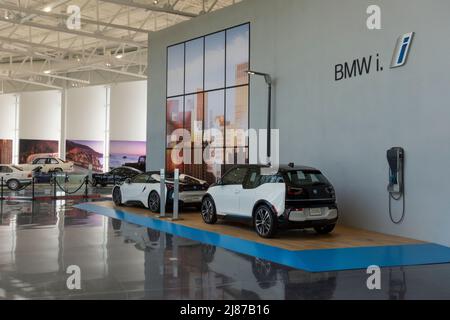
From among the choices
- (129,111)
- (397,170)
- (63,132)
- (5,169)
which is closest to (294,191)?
(397,170)

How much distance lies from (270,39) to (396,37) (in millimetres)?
4444

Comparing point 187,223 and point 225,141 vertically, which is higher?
point 225,141

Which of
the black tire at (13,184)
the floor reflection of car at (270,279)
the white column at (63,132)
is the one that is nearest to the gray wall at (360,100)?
the floor reflection of car at (270,279)

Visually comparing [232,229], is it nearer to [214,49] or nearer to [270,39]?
[270,39]

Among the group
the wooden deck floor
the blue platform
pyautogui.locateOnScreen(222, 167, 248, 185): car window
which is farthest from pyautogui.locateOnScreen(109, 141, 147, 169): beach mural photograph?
the blue platform

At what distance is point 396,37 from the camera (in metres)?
9.98

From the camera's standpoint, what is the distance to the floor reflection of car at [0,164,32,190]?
77.6 feet

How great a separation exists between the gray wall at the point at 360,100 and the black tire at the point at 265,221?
9.28 ft

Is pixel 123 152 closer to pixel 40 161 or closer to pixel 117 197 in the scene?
pixel 40 161

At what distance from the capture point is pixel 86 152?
3478 cm

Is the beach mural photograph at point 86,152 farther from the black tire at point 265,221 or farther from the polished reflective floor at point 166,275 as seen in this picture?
the black tire at point 265,221

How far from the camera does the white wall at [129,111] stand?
1364 inches
